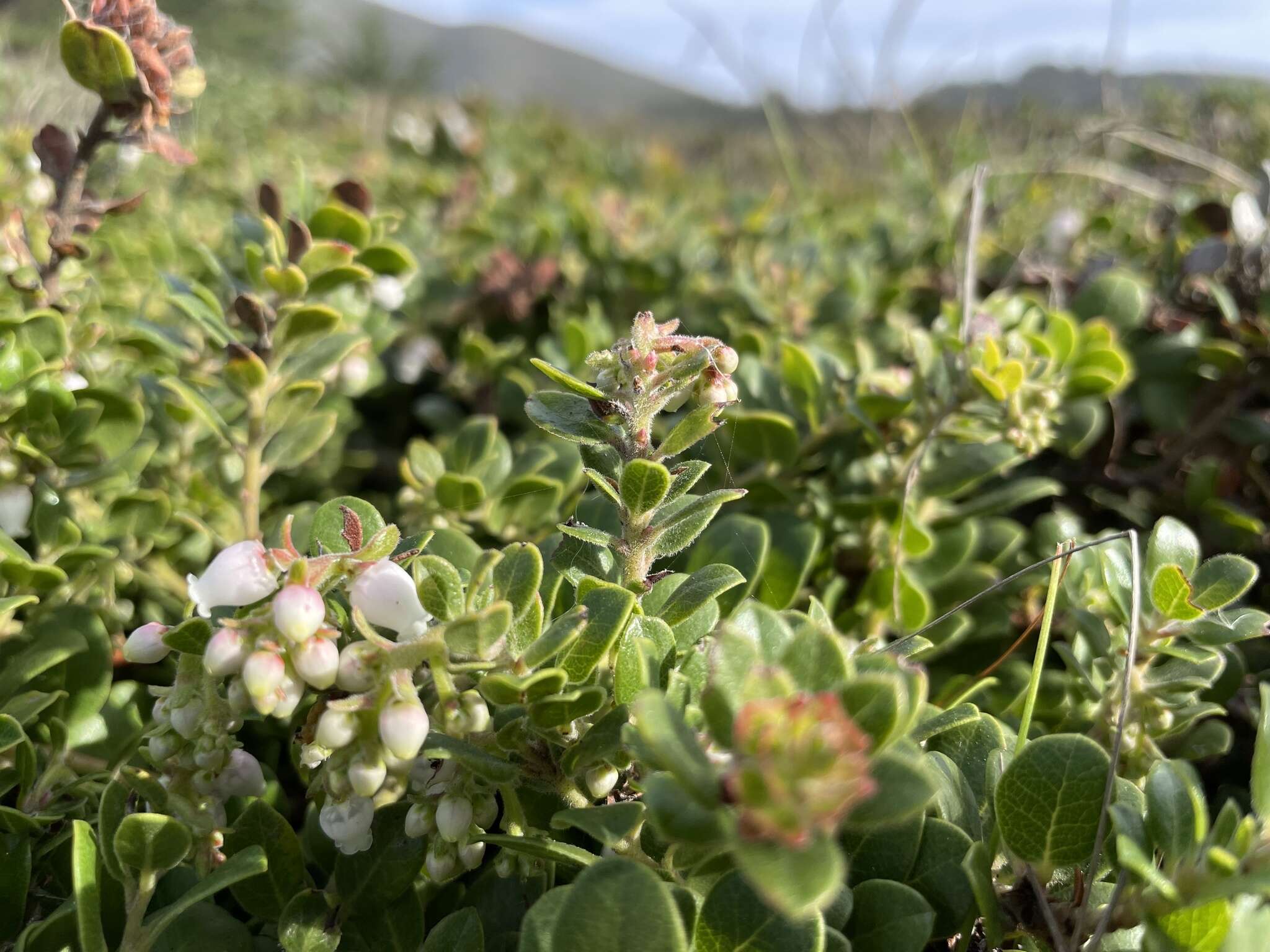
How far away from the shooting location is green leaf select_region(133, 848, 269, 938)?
669 mm

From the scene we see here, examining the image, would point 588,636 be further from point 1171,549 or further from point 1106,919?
point 1171,549

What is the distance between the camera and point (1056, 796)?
0.69m

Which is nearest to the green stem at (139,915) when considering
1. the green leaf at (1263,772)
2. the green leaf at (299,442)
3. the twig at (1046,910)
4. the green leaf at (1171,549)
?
the green leaf at (299,442)

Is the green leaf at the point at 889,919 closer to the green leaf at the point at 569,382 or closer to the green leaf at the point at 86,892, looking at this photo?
the green leaf at the point at 569,382

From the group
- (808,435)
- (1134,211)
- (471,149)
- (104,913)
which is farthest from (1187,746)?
(471,149)

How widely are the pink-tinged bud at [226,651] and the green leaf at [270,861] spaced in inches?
8.0

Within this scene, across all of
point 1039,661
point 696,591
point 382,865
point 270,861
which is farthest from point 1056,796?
point 270,861

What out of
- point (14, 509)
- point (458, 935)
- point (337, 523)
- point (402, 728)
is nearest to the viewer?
point (402, 728)

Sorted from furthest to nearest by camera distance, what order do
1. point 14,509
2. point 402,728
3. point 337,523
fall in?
point 14,509 → point 337,523 → point 402,728

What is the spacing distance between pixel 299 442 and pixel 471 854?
0.65 metres

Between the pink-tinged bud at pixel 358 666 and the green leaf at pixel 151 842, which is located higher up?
the pink-tinged bud at pixel 358 666

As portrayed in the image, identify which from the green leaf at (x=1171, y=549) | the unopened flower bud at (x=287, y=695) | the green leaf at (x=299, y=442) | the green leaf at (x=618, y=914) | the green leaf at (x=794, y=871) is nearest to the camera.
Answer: the green leaf at (x=794, y=871)

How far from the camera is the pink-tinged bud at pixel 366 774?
65 cm

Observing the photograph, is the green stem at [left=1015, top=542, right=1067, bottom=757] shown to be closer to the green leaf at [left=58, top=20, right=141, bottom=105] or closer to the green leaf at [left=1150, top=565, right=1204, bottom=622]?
the green leaf at [left=1150, top=565, right=1204, bottom=622]
